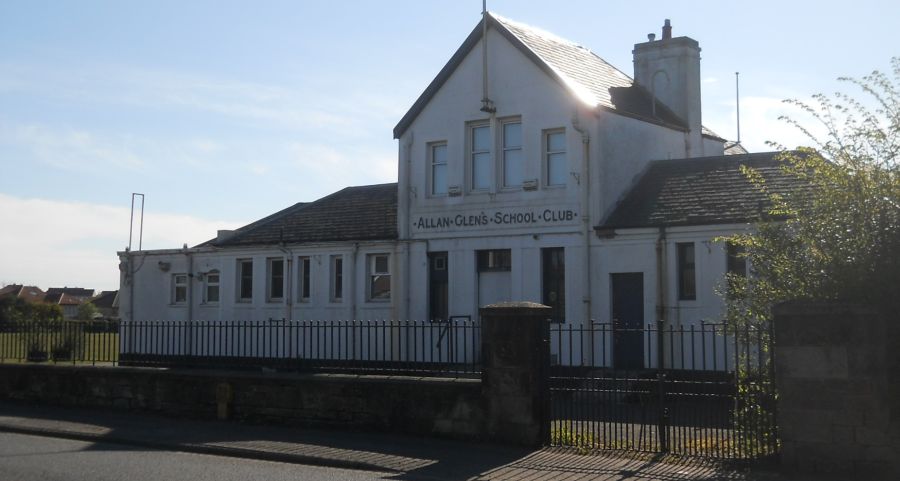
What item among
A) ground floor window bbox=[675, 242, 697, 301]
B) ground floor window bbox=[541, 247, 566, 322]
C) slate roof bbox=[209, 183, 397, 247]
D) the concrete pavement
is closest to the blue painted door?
ground floor window bbox=[675, 242, 697, 301]

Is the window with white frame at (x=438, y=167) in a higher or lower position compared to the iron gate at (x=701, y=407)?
higher

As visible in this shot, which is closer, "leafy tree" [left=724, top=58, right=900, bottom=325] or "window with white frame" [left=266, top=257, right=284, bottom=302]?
"leafy tree" [left=724, top=58, right=900, bottom=325]

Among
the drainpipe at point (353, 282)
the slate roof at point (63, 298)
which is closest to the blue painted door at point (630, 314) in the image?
the drainpipe at point (353, 282)

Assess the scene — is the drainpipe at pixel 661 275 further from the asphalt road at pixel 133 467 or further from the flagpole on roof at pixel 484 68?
the asphalt road at pixel 133 467

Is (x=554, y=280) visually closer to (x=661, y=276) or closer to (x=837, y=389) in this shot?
(x=661, y=276)

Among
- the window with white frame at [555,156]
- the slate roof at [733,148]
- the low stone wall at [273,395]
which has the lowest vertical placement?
the low stone wall at [273,395]

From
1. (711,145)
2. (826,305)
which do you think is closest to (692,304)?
(711,145)

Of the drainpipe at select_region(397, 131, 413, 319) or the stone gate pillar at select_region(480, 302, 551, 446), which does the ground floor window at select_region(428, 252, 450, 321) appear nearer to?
the drainpipe at select_region(397, 131, 413, 319)

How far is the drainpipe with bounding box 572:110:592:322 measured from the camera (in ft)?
81.3

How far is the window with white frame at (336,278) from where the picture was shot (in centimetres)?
2967

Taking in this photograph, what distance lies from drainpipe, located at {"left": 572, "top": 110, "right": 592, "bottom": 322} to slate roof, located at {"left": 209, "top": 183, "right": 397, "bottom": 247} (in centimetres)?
594

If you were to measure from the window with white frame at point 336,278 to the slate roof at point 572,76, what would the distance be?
4.07m

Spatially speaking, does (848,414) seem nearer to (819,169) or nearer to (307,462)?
(819,169)

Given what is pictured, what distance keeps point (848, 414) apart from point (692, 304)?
40.9 ft
